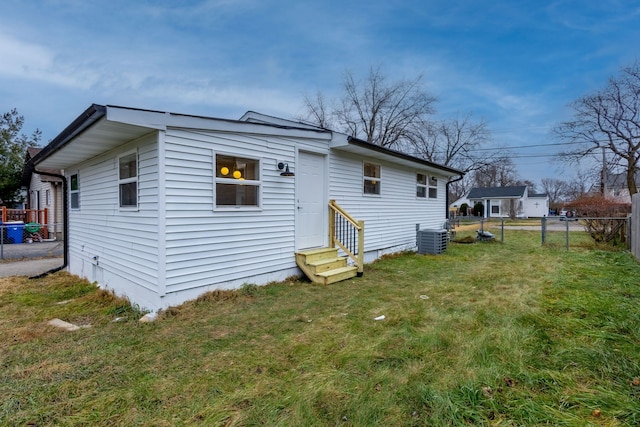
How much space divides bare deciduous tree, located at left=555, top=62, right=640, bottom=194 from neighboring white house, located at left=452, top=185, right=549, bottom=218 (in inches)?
535

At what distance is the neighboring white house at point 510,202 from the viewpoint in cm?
3438

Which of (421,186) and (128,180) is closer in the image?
(128,180)

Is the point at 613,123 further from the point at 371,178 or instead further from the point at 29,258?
the point at 29,258

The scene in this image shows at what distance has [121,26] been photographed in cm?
858

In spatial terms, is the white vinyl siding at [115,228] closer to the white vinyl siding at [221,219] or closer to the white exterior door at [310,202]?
the white vinyl siding at [221,219]

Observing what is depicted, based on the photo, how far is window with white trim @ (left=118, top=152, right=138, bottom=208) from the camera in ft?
15.4

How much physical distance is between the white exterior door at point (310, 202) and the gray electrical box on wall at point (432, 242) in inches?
155

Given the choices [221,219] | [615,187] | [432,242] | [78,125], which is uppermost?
[615,187]

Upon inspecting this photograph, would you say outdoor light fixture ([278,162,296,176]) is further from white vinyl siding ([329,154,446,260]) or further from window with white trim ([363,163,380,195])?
window with white trim ([363,163,380,195])

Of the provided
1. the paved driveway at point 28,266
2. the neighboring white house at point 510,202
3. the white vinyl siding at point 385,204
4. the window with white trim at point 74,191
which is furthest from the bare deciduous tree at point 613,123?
the paved driveway at point 28,266

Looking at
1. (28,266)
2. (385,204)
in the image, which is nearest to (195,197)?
(385,204)

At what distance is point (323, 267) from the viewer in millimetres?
5820

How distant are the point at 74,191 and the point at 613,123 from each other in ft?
88.7

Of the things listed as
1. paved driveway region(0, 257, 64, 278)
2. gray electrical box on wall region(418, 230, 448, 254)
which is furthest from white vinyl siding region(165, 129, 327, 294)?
paved driveway region(0, 257, 64, 278)
